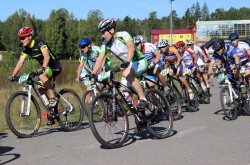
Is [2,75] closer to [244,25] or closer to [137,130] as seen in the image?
[137,130]

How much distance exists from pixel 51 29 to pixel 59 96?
2329 inches

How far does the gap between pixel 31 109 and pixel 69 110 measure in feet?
3.07

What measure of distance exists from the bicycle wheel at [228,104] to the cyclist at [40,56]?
388cm

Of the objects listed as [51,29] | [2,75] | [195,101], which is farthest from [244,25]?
[195,101]

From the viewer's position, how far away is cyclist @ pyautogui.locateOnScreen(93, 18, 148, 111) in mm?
6914

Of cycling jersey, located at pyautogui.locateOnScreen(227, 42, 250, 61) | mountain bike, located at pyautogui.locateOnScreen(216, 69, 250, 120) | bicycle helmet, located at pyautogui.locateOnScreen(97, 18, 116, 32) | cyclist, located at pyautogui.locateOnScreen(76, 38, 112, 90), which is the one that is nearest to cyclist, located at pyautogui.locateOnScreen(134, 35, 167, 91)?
cyclist, located at pyautogui.locateOnScreen(76, 38, 112, 90)

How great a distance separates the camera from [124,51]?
7.20 m

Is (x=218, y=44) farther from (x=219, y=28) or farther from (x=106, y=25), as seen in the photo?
(x=219, y=28)

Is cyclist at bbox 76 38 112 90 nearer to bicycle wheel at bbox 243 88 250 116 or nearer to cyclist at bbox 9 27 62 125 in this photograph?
cyclist at bbox 9 27 62 125

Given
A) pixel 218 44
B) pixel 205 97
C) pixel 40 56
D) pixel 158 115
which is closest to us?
pixel 158 115

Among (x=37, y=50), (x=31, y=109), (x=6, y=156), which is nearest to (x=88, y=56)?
(x=37, y=50)

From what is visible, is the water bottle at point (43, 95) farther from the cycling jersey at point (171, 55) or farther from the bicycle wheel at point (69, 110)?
the cycling jersey at point (171, 55)

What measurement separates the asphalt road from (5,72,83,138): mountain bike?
20cm

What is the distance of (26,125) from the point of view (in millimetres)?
8211
